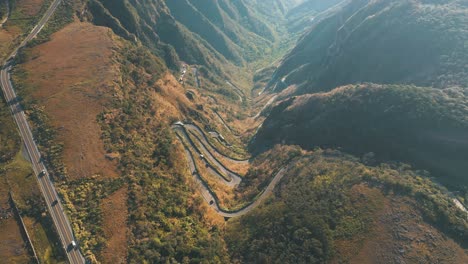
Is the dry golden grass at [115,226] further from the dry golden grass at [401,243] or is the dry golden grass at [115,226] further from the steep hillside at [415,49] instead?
the steep hillside at [415,49]

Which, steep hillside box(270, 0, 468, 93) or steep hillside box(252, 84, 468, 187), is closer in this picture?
steep hillside box(252, 84, 468, 187)

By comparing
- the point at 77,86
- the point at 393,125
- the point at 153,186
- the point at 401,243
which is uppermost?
the point at 77,86

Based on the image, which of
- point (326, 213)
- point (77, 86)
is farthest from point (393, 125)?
point (77, 86)

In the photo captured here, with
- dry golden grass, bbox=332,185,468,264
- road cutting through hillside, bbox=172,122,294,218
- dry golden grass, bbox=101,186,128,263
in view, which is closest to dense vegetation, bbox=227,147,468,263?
dry golden grass, bbox=332,185,468,264

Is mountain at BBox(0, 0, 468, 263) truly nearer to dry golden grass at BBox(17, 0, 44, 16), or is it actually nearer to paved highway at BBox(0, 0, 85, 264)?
dry golden grass at BBox(17, 0, 44, 16)

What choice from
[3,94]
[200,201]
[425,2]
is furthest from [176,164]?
[425,2]

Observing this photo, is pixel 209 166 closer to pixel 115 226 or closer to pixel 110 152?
pixel 110 152

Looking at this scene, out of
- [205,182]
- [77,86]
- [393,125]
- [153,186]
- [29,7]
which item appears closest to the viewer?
[153,186]
